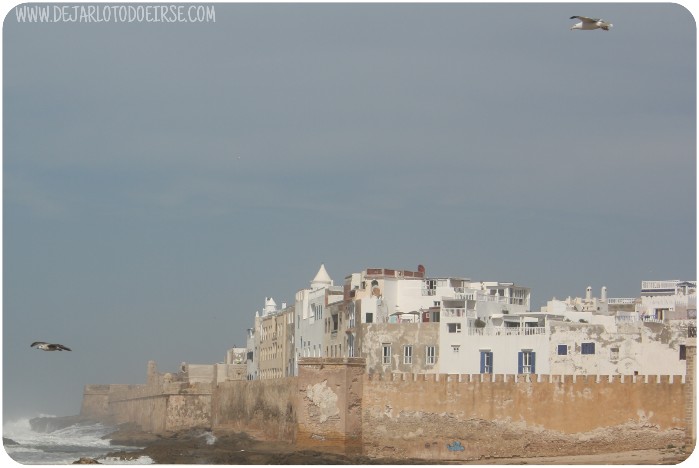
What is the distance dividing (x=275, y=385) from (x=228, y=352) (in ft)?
124

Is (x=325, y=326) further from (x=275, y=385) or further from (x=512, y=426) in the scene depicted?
(x=512, y=426)

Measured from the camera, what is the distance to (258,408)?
2657 inches

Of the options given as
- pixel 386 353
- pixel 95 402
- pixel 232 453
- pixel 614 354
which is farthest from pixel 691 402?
pixel 95 402

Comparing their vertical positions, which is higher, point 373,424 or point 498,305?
point 498,305

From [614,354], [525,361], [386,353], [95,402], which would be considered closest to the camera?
[614,354]

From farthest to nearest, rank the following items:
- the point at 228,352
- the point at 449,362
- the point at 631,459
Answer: the point at 228,352
the point at 449,362
the point at 631,459

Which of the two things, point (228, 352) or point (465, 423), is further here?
point (228, 352)

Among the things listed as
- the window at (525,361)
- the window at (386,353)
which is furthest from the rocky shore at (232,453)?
the window at (525,361)

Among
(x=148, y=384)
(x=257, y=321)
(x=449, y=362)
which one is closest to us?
(x=449, y=362)

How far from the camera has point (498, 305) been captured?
66062 mm

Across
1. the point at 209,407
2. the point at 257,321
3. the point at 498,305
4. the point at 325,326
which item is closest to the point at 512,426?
the point at 498,305

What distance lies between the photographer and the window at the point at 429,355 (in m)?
62.2

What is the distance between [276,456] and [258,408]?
1086 centimetres

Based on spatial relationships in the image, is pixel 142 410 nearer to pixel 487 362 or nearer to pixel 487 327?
pixel 487 327
